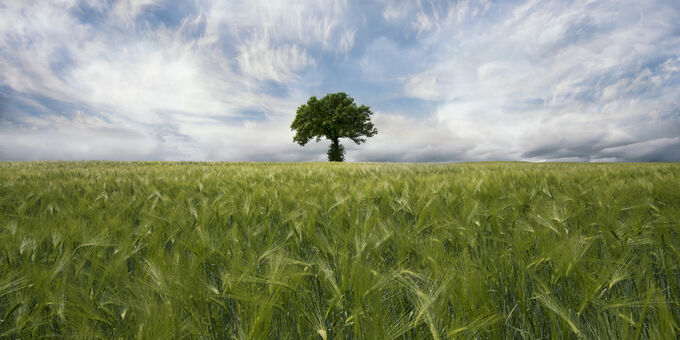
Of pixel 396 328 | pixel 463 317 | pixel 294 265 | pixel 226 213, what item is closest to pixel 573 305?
pixel 463 317

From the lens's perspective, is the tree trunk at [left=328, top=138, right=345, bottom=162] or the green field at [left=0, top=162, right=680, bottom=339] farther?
the tree trunk at [left=328, top=138, right=345, bottom=162]

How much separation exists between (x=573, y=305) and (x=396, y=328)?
26.0 inches

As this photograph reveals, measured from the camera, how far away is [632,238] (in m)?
1.31

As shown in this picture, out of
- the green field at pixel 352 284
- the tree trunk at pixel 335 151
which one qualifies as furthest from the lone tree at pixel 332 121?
the green field at pixel 352 284

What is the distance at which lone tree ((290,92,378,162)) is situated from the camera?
121 feet

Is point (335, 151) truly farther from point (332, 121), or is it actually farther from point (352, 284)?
point (352, 284)

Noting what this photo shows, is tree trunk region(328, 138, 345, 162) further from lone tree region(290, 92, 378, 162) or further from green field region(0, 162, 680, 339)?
green field region(0, 162, 680, 339)

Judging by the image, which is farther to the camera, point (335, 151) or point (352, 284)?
point (335, 151)

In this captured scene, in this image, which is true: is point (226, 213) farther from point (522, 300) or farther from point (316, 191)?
point (522, 300)

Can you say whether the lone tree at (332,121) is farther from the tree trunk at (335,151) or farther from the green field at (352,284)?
the green field at (352,284)

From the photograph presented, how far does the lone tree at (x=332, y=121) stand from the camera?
36969mm

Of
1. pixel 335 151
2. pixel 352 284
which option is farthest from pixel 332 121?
pixel 352 284

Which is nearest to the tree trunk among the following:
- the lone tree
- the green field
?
the lone tree

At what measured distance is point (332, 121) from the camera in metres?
36.7
